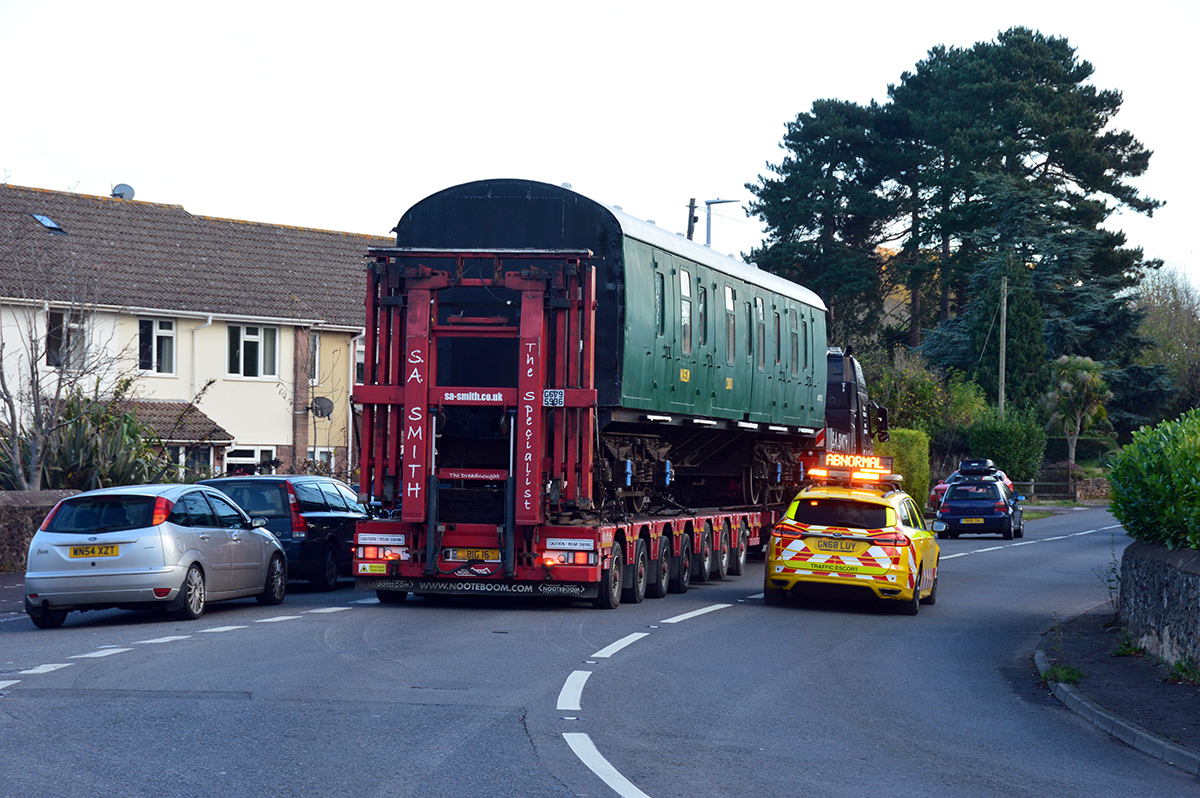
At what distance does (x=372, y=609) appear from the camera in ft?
53.2

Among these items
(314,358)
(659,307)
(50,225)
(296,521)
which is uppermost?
(50,225)

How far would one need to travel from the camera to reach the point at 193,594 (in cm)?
1519

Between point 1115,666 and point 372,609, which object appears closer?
point 1115,666

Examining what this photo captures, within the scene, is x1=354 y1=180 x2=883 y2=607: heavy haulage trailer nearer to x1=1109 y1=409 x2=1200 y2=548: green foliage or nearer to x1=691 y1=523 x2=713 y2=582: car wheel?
x1=691 y1=523 x2=713 y2=582: car wheel

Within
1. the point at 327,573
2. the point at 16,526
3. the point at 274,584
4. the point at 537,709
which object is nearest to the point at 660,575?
the point at 327,573

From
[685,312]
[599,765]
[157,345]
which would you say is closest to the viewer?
[599,765]

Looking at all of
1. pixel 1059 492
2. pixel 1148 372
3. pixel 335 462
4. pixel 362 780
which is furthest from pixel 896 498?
pixel 1148 372

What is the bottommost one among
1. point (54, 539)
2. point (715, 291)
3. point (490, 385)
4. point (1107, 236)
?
point (54, 539)

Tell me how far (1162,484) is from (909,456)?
33130mm

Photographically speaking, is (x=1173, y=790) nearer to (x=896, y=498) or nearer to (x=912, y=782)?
(x=912, y=782)

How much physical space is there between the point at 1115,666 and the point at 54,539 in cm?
1033

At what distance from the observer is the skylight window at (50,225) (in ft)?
124

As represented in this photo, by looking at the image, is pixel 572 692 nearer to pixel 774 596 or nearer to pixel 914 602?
pixel 774 596

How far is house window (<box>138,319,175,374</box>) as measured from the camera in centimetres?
3659
